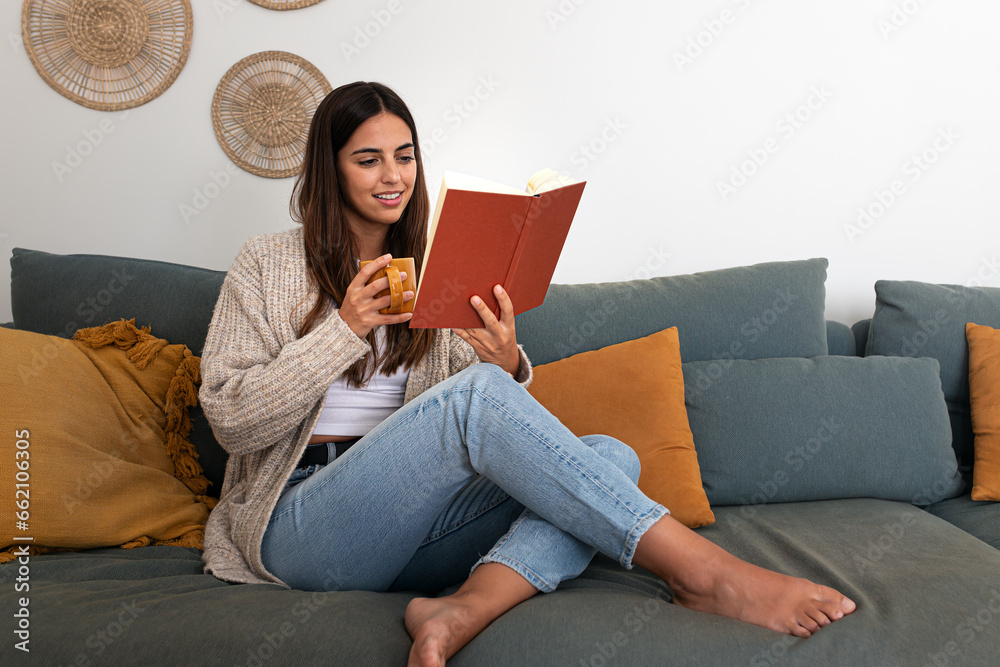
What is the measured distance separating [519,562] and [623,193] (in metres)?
1.40

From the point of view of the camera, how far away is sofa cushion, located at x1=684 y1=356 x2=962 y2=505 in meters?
1.50

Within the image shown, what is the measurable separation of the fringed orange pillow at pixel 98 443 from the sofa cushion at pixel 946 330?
171 cm

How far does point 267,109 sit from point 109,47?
1.57 feet

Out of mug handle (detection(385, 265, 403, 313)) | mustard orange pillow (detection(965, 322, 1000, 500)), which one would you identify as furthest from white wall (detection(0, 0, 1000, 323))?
mug handle (detection(385, 265, 403, 313))

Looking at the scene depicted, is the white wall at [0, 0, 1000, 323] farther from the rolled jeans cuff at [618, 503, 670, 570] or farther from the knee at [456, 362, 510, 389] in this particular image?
the rolled jeans cuff at [618, 503, 670, 570]

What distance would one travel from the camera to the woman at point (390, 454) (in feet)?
3.19

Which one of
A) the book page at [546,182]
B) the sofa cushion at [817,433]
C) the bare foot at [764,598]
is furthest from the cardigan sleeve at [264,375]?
the sofa cushion at [817,433]

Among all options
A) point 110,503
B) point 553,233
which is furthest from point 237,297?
point 553,233

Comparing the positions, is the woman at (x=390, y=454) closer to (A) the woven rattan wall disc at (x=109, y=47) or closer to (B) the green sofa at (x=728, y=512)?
(B) the green sofa at (x=728, y=512)

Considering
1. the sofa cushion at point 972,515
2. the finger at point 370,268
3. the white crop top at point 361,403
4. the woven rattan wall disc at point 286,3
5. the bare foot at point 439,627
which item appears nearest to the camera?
the bare foot at point 439,627

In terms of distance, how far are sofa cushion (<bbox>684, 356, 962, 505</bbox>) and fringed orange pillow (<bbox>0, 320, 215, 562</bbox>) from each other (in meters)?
1.12

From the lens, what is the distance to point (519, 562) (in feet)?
3.32

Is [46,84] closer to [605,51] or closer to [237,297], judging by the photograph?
[237,297]

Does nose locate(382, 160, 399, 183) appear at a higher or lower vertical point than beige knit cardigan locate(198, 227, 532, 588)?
higher
